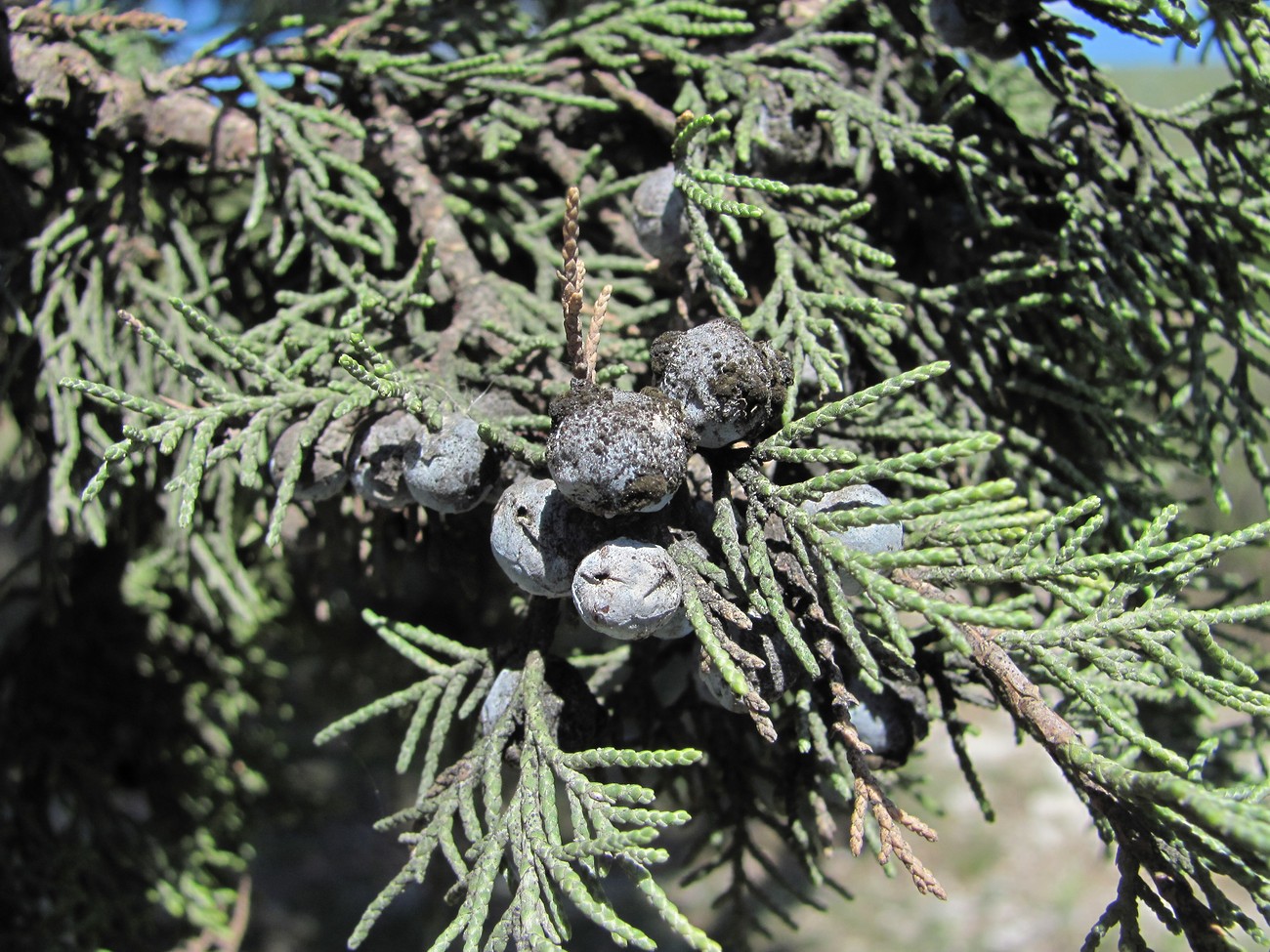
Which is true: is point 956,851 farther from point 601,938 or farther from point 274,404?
point 274,404

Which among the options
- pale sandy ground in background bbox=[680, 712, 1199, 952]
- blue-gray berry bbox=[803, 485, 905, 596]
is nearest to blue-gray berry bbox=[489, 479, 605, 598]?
blue-gray berry bbox=[803, 485, 905, 596]

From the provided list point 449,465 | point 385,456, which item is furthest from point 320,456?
point 449,465

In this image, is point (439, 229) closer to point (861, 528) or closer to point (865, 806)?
point (861, 528)

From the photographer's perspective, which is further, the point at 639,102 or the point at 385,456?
the point at 639,102

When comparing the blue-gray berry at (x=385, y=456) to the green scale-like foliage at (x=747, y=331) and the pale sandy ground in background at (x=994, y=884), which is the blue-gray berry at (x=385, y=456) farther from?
the pale sandy ground in background at (x=994, y=884)

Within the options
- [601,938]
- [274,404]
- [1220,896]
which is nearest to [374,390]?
[274,404]

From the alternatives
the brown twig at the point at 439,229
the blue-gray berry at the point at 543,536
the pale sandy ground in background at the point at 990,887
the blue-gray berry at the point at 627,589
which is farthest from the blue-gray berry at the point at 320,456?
the pale sandy ground in background at the point at 990,887
